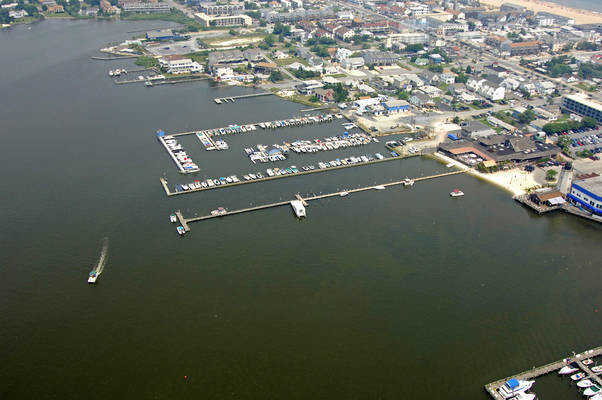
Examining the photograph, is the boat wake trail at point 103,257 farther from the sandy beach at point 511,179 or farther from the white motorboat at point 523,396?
the sandy beach at point 511,179

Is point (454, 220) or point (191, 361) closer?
point (191, 361)

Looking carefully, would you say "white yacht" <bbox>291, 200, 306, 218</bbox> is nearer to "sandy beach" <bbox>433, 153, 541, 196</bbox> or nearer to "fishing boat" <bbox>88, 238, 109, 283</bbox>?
"fishing boat" <bbox>88, 238, 109, 283</bbox>

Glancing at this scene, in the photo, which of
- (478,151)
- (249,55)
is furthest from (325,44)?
(478,151)

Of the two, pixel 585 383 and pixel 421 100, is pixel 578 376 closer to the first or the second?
pixel 585 383

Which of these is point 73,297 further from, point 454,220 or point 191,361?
point 454,220

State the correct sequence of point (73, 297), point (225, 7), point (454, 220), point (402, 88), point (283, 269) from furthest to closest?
1. point (225, 7)
2. point (402, 88)
3. point (454, 220)
4. point (283, 269)
5. point (73, 297)
